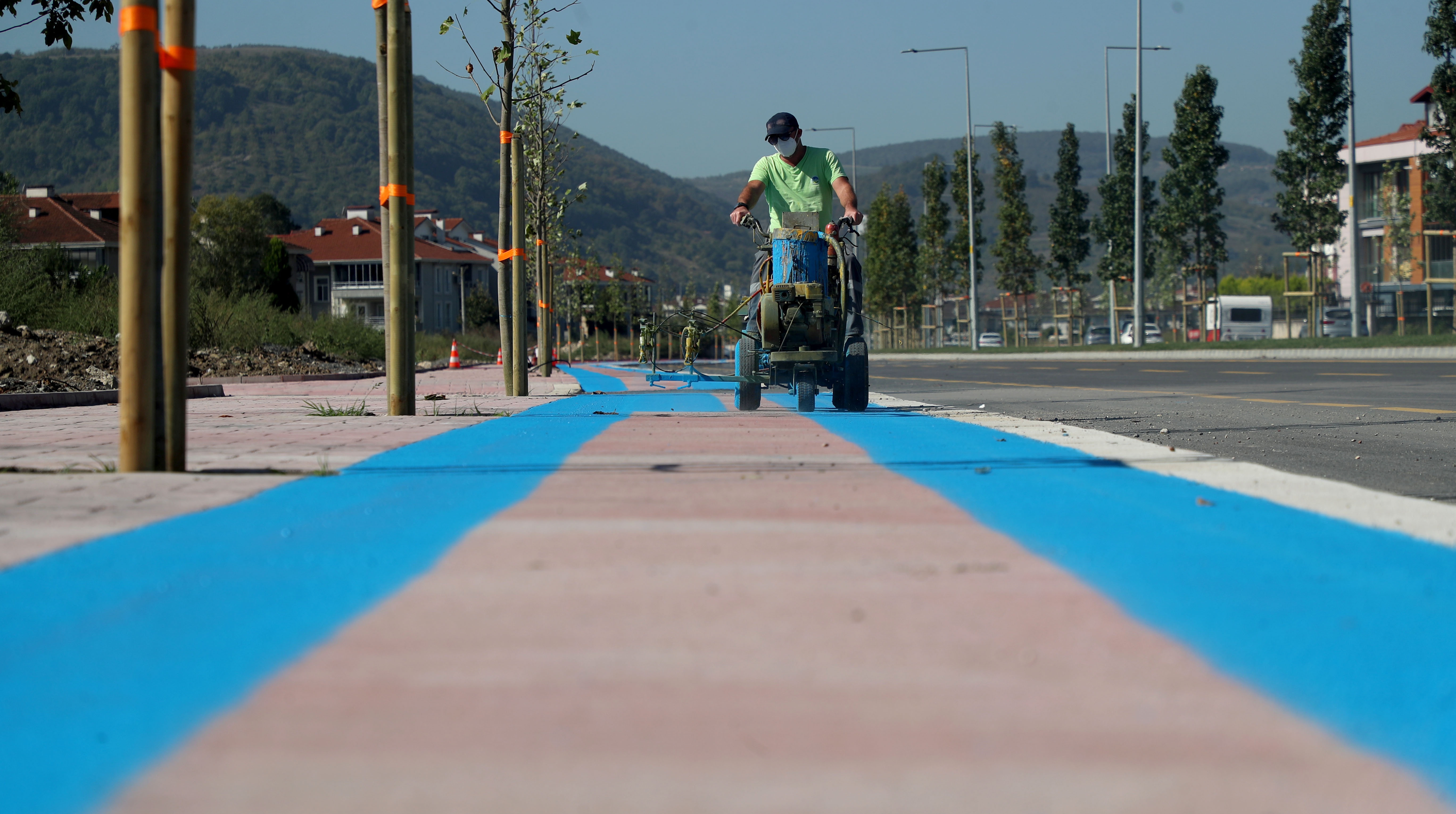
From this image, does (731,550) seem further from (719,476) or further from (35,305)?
(35,305)

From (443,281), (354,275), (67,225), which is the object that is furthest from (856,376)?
(443,281)

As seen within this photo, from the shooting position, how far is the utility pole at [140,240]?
18.5ft

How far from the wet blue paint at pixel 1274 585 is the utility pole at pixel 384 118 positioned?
635 centimetres

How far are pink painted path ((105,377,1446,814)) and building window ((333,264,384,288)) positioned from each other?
110523mm

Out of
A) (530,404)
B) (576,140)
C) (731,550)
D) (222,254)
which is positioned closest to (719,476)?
(731,550)

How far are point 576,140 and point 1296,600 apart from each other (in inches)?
1175

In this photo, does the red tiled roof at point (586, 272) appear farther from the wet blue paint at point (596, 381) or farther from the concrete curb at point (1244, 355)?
the wet blue paint at point (596, 381)

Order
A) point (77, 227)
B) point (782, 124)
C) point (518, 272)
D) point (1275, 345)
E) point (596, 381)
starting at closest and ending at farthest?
point (782, 124) < point (518, 272) < point (596, 381) < point (1275, 345) < point (77, 227)

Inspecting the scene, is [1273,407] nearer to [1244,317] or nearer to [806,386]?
[806,386]

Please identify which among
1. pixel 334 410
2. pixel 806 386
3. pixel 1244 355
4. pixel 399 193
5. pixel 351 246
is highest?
pixel 351 246

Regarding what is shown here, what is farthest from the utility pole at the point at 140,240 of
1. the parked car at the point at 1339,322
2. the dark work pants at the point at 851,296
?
the parked car at the point at 1339,322

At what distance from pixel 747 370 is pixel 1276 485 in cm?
574

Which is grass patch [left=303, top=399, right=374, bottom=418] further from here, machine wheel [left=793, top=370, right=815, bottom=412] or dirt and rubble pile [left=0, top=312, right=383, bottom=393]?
machine wheel [left=793, top=370, right=815, bottom=412]

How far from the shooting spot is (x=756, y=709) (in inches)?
91.7
